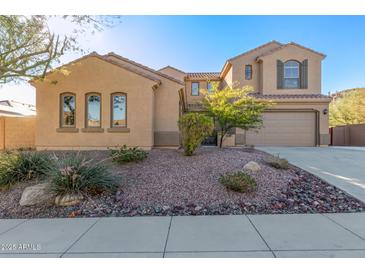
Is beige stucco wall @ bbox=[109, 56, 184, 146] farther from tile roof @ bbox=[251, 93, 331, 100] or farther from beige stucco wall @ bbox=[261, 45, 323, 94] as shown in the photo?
beige stucco wall @ bbox=[261, 45, 323, 94]

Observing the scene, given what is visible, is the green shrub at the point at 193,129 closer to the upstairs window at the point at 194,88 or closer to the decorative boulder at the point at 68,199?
the decorative boulder at the point at 68,199

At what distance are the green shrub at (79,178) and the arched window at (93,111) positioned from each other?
494cm

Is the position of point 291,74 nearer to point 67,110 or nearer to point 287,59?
point 287,59

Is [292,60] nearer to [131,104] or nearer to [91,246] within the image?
[131,104]

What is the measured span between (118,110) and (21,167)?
199 inches

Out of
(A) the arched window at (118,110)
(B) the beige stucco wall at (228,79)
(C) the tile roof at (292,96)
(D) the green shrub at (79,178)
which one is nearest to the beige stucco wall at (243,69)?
(B) the beige stucco wall at (228,79)

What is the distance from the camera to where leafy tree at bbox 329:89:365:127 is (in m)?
20.5

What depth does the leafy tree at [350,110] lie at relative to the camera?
67.1 ft

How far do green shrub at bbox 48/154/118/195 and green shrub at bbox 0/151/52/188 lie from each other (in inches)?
37.6

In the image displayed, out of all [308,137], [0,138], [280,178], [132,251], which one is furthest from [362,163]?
[0,138]

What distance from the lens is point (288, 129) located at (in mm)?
15484

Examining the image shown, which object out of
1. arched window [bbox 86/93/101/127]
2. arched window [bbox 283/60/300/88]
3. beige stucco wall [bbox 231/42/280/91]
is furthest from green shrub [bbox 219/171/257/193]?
arched window [bbox 283/60/300/88]

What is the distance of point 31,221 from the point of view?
167 inches

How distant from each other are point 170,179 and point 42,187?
10.7 feet
